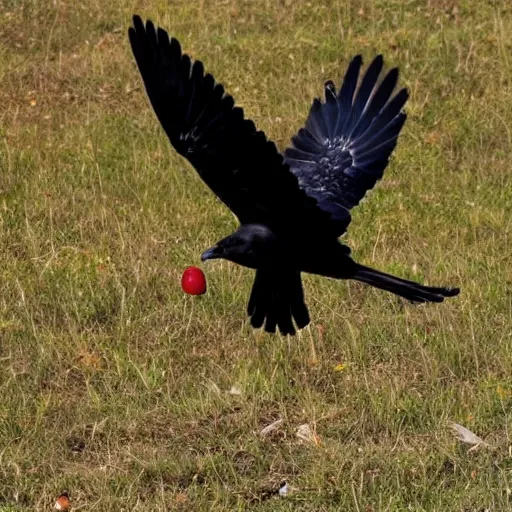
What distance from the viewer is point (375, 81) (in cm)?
550

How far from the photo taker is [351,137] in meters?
5.52

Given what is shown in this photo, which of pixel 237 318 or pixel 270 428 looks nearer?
pixel 270 428

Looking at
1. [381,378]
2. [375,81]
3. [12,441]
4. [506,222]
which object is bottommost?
[12,441]

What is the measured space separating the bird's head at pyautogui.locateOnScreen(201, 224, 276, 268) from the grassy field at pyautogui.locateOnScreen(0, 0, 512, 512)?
0.84 m

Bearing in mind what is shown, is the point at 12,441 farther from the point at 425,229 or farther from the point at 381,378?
the point at 425,229

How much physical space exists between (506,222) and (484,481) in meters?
2.39

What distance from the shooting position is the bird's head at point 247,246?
14.4 ft

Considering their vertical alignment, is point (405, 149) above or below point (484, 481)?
above

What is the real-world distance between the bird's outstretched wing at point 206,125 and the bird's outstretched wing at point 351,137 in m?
0.97

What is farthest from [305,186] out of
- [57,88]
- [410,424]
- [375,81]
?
[57,88]

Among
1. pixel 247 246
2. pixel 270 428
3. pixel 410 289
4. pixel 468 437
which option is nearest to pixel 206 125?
pixel 247 246

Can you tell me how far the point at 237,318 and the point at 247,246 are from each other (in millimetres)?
1471

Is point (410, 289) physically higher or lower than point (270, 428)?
higher

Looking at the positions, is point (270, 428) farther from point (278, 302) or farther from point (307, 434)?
point (278, 302)
